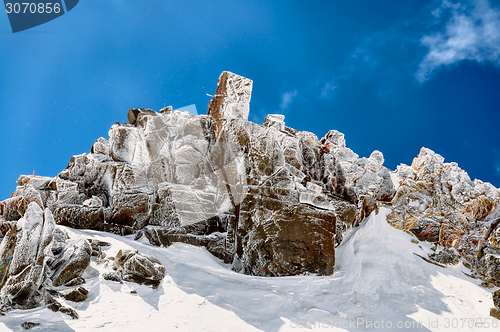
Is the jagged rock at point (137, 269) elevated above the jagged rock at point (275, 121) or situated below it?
below

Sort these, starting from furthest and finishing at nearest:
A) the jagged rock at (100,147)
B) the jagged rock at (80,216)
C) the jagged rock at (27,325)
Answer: the jagged rock at (100,147) < the jagged rock at (80,216) < the jagged rock at (27,325)

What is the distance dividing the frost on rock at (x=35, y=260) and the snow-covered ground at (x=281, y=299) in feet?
1.07

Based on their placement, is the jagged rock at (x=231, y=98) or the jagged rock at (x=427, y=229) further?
the jagged rock at (x=231, y=98)

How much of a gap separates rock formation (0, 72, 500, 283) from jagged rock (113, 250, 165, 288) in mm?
1594

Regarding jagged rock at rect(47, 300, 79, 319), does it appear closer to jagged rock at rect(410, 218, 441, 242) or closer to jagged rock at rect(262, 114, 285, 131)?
jagged rock at rect(262, 114, 285, 131)

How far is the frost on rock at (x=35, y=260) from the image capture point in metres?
5.05

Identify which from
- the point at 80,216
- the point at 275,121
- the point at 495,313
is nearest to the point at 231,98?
the point at 275,121

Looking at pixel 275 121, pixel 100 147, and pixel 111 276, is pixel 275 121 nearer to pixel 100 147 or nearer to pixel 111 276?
pixel 100 147

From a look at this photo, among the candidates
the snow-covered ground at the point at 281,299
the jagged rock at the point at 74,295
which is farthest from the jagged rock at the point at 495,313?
the jagged rock at the point at 74,295

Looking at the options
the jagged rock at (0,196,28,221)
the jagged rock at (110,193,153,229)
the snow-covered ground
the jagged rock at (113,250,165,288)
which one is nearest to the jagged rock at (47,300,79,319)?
the snow-covered ground

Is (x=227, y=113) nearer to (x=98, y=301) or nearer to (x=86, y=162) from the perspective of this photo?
(x=86, y=162)

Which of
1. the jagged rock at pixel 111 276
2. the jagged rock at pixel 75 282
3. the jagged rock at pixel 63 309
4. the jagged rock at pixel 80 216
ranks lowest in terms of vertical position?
the jagged rock at pixel 63 309

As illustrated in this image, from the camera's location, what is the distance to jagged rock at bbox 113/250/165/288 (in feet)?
20.0

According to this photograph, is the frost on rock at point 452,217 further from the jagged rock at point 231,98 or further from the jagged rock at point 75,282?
the jagged rock at point 75,282
